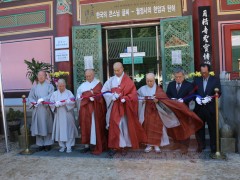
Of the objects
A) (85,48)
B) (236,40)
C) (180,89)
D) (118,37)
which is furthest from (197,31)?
(85,48)

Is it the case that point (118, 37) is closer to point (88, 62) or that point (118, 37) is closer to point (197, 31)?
point (88, 62)

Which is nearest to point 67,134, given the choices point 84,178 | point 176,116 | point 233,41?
point 84,178

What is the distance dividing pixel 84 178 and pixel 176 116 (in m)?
2.06

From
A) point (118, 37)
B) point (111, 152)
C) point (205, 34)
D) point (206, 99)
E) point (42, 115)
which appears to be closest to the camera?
point (206, 99)

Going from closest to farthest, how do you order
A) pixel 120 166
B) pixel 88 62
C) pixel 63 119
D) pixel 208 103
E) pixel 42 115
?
pixel 120 166 < pixel 208 103 < pixel 63 119 < pixel 42 115 < pixel 88 62

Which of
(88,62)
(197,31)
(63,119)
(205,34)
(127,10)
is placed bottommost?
(63,119)

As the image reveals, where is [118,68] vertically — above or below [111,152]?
above

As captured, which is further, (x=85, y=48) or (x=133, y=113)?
(x=85, y=48)

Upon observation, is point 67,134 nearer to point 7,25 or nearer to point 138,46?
point 138,46

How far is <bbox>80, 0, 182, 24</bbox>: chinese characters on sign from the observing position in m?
8.06

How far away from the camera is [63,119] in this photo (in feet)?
19.6

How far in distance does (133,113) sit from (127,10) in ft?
12.5

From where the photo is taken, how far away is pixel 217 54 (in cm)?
782

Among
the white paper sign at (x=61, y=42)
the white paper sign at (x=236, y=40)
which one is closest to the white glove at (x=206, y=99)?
the white paper sign at (x=236, y=40)
